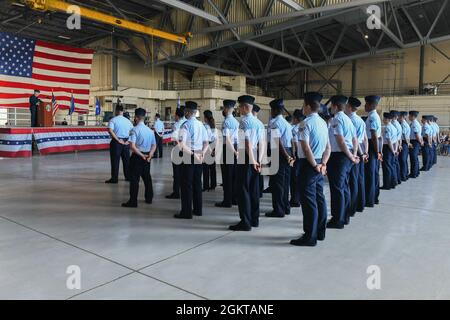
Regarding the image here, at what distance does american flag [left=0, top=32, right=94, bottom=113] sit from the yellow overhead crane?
3378mm

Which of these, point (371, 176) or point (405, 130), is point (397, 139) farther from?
point (371, 176)

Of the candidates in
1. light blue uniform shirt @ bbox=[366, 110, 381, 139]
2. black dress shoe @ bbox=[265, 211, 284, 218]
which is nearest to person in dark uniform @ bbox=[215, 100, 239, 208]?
black dress shoe @ bbox=[265, 211, 284, 218]

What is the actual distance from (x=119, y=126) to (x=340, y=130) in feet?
16.8

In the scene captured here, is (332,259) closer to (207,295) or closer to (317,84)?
(207,295)

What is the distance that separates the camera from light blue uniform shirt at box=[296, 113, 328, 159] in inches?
159

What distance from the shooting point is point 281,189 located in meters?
5.48

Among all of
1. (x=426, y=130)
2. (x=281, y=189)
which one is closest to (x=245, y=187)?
(x=281, y=189)

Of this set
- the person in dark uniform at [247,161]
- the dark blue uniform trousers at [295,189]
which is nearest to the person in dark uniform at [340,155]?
the person in dark uniform at [247,161]

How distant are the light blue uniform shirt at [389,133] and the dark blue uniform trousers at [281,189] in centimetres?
279

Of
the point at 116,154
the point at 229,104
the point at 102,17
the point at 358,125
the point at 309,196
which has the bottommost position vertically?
the point at 309,196

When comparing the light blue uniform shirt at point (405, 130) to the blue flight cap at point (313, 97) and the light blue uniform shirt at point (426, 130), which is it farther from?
the blue flight cap at point (313, 97)

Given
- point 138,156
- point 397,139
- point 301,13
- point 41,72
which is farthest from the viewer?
point 41,72

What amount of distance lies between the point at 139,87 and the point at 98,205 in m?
24.5
